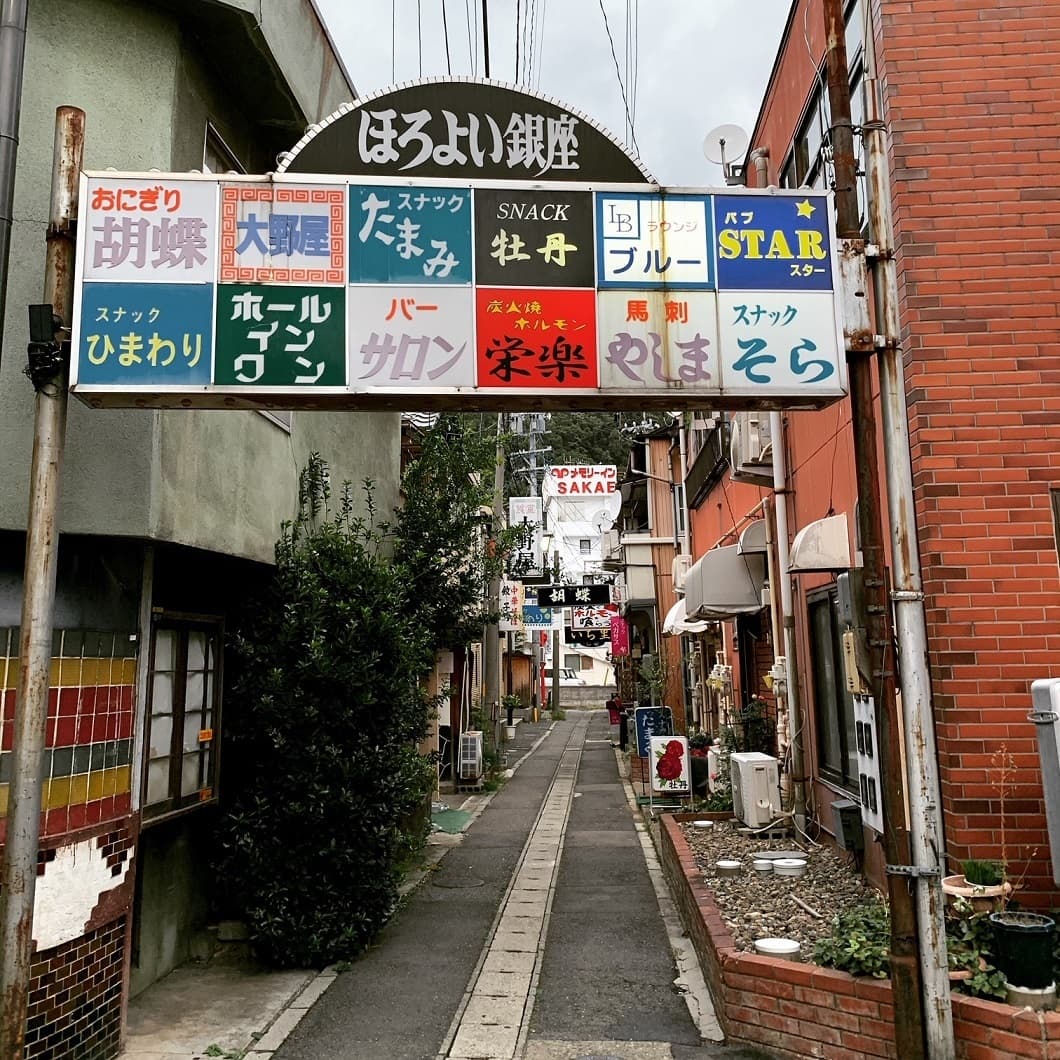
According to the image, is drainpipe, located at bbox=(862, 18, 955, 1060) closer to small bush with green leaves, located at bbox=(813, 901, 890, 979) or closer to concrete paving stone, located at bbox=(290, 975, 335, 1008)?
small bush with green leaves, located at bbox=(813, 901, 890, 979)

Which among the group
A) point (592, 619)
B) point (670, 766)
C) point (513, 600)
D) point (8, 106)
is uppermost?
point (8, 106)

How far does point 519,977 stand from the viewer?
7609 millimetres

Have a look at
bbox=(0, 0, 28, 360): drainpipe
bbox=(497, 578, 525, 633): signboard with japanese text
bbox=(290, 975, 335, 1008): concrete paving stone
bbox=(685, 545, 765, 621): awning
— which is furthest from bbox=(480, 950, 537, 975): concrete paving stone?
bbox=(497, 578, 525, 633): signboard with japanese text

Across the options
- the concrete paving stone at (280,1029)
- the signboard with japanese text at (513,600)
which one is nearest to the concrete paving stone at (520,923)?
the concrete paving stone at (280,1029)

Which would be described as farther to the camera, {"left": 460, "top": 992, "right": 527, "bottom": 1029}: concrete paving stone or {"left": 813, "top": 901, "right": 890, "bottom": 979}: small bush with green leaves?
{"left": 460, "top": 992, "right": 527, "bottom": 1029}: concrete paving stone

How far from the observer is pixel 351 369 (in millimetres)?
5234

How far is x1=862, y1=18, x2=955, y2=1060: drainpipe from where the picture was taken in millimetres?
4762

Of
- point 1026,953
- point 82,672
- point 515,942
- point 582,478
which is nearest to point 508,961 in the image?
point 515,942

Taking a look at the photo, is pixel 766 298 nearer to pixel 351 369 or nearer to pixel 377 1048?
pixel 351 369

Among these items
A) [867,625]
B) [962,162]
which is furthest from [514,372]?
[962,162]

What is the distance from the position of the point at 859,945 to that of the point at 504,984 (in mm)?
3189

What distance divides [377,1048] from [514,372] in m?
4.65

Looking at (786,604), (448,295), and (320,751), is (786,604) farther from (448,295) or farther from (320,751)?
(448,295)

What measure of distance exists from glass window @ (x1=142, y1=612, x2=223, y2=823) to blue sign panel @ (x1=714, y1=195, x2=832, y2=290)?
16.7 feet
